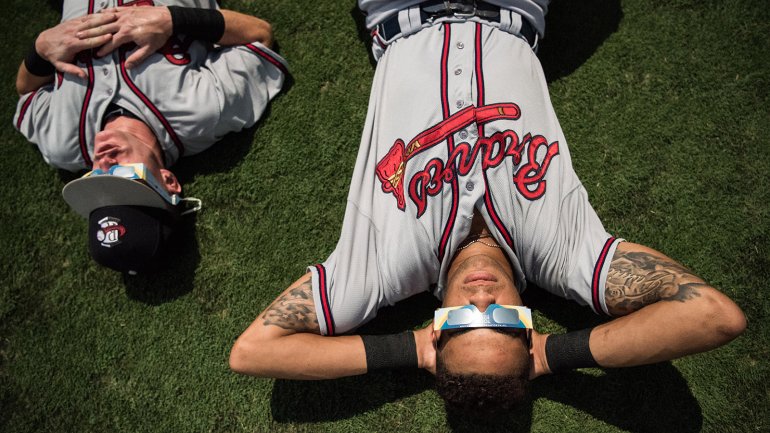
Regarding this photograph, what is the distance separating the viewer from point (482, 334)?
3.09 m

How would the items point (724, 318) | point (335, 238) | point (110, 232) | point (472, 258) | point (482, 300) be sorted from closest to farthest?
1. point (724, 318)
2. point (482, 300)
3. point (472, 258)
4. point (110, 232)
5. point (335, 238)

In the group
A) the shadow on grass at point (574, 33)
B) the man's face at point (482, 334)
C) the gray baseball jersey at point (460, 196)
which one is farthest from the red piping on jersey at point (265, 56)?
the man's face at point (482, 334)

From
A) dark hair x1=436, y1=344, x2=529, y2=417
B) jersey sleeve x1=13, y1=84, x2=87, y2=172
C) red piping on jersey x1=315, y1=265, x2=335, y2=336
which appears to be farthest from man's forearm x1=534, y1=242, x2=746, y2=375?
jersey sleeve x1=13, y1=84, x2=87, y2=172

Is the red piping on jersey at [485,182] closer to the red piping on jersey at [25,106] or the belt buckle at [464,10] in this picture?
the belt buckle at [464,10]

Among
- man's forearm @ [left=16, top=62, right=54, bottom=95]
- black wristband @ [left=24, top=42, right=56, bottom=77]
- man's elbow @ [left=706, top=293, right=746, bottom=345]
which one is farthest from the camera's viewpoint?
man's forearm @ [left=16, top=62, right=54, bottom=95]

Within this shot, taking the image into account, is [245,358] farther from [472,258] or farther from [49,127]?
[49,127]

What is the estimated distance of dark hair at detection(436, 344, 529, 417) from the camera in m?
3.06

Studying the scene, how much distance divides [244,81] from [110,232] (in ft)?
5.00

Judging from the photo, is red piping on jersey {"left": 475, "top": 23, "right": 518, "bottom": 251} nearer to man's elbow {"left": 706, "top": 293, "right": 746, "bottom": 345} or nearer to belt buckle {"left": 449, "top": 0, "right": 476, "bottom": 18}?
belt buckle {"left": 449, "top": 0, "right": 476, "bottom": 18}

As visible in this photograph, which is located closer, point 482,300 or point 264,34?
point 482,300

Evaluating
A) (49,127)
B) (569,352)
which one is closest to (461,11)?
(569,352)

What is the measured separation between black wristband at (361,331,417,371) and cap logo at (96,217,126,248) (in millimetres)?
1803

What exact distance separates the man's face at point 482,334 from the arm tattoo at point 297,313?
85cm

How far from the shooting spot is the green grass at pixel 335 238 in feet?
12.5
